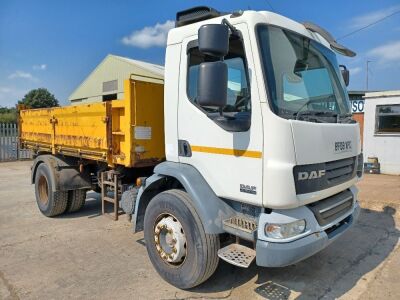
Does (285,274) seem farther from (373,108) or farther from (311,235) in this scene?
(373,108)

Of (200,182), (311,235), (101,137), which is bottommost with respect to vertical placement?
(311,235)

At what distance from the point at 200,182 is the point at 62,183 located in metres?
3.44

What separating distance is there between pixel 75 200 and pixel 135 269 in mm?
2812

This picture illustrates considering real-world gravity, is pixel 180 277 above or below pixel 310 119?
below

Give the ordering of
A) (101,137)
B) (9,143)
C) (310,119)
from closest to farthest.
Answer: (310,119)
(101,137)
(9,143)

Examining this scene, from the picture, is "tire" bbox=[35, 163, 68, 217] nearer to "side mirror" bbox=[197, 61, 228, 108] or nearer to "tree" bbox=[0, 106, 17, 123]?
"side mirror" bbox=[197, 61, 228, 108]

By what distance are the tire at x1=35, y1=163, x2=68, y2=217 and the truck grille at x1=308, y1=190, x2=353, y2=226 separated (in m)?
4.53

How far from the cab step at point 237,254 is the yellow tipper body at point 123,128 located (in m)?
1.70

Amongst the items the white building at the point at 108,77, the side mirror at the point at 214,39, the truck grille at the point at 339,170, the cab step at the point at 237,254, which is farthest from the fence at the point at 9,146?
the truck grille at the point at 339,170

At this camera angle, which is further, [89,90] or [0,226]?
[89,90]

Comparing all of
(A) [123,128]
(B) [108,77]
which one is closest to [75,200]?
(A) [123,128]

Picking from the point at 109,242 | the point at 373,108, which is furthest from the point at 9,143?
the point at 373,108

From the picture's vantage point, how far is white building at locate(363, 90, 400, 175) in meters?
11.7

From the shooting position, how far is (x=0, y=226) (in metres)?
6.00
